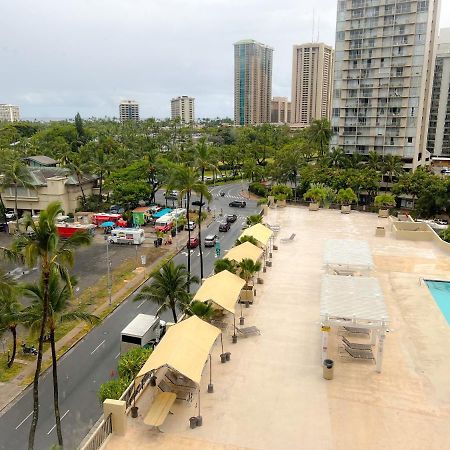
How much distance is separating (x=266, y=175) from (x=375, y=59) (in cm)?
3269

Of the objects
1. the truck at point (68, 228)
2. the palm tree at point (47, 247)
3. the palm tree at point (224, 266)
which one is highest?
the palm tree at point (47, 247)

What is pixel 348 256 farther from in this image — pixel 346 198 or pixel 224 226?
pixel 224 226

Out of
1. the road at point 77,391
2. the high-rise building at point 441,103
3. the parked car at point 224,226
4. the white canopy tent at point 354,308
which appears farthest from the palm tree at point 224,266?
the high-rise building at point 441,103

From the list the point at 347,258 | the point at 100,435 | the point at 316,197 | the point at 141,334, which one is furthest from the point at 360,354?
the point at 316,197

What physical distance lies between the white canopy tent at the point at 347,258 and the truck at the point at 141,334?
12.9m

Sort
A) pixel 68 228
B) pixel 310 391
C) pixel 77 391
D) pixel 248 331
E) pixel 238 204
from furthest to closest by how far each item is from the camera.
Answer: pixel 238 204
pixel 68 228
pixel 77 391
pixel 248 331
pixel 310 391

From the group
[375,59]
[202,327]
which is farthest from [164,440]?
[375,59]

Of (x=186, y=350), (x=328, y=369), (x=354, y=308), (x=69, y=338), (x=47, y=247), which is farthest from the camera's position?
(x=69, y=338)

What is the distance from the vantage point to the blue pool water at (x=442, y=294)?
29039 mm

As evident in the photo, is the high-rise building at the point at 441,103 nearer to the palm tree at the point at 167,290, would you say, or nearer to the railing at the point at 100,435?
the palm tree at the point at 167,290

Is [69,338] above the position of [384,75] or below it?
below

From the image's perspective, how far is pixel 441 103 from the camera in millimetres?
120688

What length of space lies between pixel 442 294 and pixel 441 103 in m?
106

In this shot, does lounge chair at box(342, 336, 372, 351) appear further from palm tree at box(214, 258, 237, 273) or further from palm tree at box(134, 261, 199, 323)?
palm tree at box(134, 261, 199, 323)
